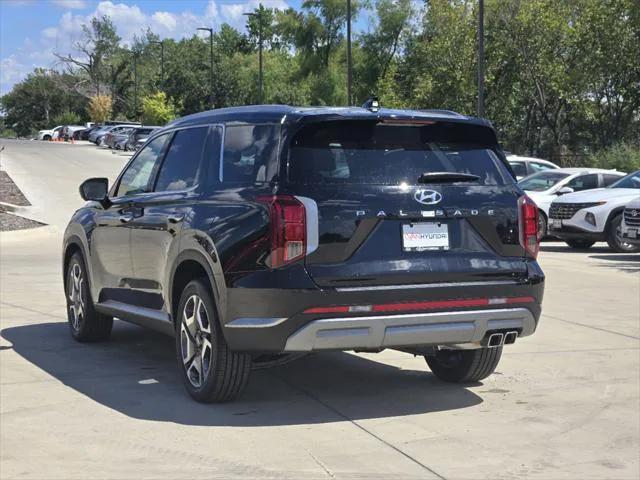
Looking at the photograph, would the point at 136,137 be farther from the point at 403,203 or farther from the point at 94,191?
the point at 403,203

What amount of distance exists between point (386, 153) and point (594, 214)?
12.7 meters

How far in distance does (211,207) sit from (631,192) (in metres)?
13.9

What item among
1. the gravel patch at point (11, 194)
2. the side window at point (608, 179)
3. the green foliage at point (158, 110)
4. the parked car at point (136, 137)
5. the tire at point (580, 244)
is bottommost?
the tire at point (580, 244)

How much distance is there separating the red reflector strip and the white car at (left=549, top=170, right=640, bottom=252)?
11.8 metres

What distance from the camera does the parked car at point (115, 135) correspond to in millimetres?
61606

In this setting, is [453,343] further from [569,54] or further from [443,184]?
[569,54]

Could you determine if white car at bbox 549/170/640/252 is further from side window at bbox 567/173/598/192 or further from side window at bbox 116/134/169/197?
side window at bbox 116/134/169/197

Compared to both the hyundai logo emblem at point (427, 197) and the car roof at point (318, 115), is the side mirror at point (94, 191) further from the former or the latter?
the hyundai logo emblem at point (427, 197)

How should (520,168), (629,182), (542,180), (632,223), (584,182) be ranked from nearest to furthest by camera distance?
(632,223)
(629,182)
(584,182)
(542,180)
(520,168)

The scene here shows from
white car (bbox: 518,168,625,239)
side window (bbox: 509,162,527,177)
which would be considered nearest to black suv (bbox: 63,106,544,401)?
white car (bbox: 518,168,625,239)

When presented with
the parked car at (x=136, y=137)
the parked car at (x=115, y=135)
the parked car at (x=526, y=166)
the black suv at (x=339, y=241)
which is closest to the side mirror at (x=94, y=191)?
the black suv at (x=339, y=241)

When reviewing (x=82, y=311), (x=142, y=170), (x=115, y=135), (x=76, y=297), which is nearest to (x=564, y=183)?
(x=76, y=297)

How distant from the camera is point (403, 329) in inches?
233

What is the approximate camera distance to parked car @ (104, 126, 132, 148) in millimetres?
61606
